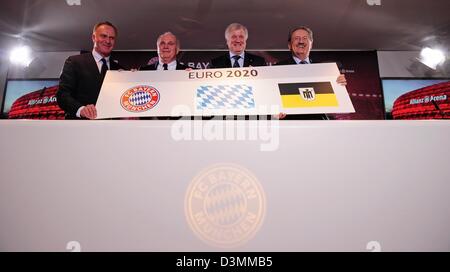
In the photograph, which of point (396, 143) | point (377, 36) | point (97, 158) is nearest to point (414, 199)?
point (396, 143)

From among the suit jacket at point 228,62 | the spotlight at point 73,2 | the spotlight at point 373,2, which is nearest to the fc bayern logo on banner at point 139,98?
the suit jacket at point 228,62

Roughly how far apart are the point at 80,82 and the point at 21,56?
3.66 metres

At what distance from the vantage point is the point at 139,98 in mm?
1987

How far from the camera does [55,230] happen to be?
1.17 meters

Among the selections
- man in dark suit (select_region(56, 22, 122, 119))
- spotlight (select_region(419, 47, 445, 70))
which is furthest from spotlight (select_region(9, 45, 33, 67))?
spotlight (select_region(419, 47, 445, 70))

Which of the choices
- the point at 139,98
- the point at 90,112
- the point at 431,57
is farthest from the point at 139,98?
the point at 431,57

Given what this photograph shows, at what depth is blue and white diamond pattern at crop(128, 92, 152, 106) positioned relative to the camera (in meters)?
1.96

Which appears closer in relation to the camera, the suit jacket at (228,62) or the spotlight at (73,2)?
the suit jacket at (228,62)

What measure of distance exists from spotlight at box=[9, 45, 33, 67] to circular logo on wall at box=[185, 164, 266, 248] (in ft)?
16.7

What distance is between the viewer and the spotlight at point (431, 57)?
4.95 m

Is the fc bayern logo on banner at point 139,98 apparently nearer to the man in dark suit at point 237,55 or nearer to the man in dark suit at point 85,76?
the man in dark suit at point 85,76

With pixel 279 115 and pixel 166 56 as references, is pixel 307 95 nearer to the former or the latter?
pixel 279 115

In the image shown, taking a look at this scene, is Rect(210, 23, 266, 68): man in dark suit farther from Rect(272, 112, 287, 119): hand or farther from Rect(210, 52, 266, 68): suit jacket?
Rect(272, 112, 287, 119): hand

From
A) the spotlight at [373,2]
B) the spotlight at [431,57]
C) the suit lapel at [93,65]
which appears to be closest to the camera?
the suit lapel at [93,65]
